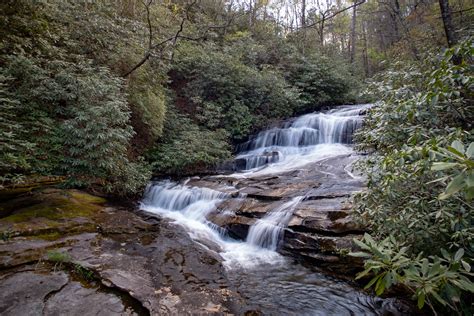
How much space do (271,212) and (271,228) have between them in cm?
49

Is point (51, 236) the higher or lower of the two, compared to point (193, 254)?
higher

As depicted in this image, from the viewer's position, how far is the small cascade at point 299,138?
1069 cm

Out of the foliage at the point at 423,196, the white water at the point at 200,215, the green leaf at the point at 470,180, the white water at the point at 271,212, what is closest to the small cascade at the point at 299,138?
the white water at the point at 271,212

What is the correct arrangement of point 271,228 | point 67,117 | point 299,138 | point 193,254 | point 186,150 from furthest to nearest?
point 299,138, point 186,150, point 67,117, point 271,228, point 193,254

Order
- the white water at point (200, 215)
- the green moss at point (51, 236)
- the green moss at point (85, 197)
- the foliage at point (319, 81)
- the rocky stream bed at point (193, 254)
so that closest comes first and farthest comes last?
1. the rocky stream bed at point (193, 254)
2. the green moss at point (51, 236)
3. the white water at point (200, 215)
4. the green moss at point (85, 197)
5. the foliage at point (319, 81)

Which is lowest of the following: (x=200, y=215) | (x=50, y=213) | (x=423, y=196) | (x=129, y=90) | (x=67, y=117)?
(x=200, y=215)

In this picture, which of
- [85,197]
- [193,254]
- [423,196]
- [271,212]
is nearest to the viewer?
[423,196]

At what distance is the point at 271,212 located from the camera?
580 centimetres

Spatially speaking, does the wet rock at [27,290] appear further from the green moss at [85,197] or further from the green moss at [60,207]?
the green moss at [85,197]

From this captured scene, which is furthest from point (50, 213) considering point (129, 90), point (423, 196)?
point (423, 196)

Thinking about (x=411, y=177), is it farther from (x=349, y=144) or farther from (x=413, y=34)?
(x=413, y=34)

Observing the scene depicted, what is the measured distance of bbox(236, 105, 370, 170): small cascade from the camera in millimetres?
10688

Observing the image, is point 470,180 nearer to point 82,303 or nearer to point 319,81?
point 82,303

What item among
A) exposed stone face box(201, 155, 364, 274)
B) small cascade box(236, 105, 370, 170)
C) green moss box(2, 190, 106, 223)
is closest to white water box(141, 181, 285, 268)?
exposed stone face box(201, 155, 364, 274)
